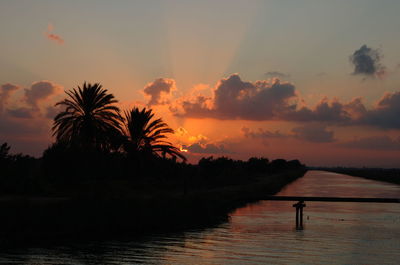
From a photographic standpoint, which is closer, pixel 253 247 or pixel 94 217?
pixel 253 247

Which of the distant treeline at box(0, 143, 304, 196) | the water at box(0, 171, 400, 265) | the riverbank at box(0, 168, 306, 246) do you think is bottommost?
the water at box(0, 171, 400, 265)

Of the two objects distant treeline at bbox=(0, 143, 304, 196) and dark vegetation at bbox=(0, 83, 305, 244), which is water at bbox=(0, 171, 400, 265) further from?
distant treeline at bbox=(0, 143, 304, 196)

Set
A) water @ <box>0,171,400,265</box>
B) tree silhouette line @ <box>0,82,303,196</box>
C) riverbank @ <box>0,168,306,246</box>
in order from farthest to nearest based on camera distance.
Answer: tree silhouette line @ <box>0,82,303,196</box>
riverbank @ <box>0,168,306,246</box>
water @ <box>0,171,400,265</box>

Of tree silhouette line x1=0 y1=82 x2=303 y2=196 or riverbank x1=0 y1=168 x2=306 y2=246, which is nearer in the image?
riverbank x1=0 y1=168 x2=306 y2=246

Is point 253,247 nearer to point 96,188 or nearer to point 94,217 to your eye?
point 94,217

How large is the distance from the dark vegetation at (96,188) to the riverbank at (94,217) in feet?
0.16

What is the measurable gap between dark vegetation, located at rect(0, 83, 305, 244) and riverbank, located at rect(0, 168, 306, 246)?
5 centimetres

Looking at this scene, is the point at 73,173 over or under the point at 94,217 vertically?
over

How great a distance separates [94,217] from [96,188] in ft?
30.9

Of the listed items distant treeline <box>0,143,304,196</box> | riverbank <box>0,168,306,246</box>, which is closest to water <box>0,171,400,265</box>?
riverbank <box>0,168,306,246</box>

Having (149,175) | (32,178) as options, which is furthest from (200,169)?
(32,178)

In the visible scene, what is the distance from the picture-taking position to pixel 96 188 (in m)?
35.9

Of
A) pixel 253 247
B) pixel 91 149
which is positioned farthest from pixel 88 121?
pixel 253 247

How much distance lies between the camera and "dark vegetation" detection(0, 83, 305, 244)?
82.4 feet
